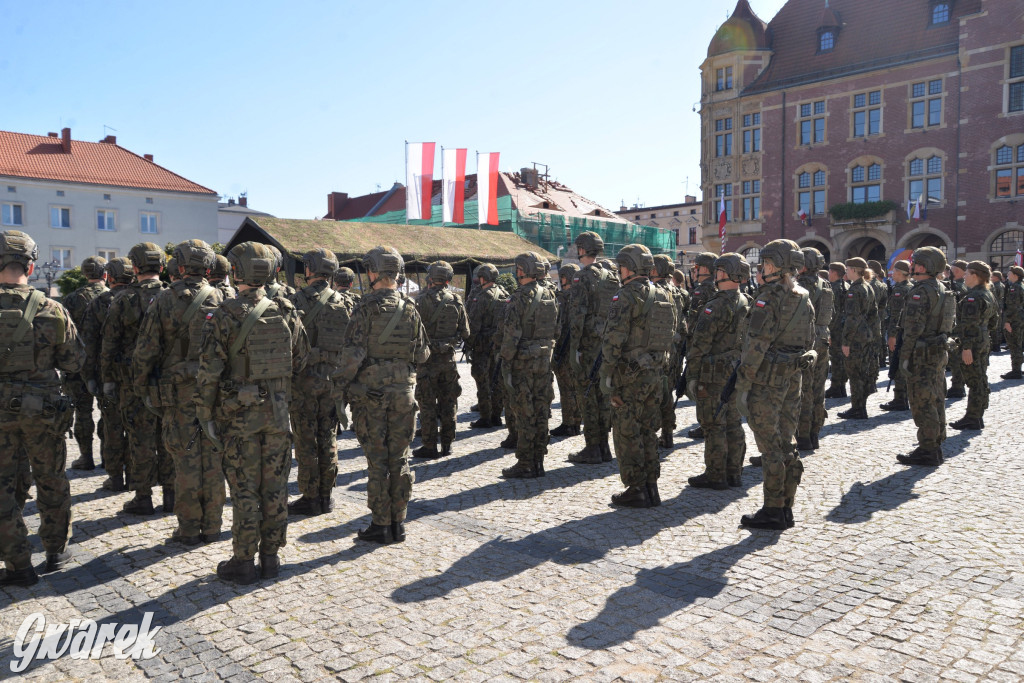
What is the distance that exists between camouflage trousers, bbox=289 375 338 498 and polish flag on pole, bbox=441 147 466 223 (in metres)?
25.6

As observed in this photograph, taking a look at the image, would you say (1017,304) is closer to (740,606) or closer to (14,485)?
(740,606)

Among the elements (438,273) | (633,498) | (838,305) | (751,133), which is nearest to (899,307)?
(838,305)

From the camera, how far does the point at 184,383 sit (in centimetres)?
A: 588

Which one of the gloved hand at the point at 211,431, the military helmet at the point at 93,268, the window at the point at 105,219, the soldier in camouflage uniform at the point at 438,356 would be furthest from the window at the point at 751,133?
the gloved hand at the point at 211,431

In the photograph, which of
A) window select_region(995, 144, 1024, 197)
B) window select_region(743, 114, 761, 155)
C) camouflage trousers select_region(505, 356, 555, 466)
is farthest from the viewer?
window select_region(743, 114, 761, 155)

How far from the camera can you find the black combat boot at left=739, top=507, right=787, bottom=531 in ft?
19.4

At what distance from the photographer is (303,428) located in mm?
6668

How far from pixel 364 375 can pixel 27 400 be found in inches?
87.4

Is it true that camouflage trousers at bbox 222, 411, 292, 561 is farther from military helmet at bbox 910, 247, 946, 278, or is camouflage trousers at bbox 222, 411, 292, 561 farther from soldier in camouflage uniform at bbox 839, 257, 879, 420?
soldier in camouflage uniform at bbox 839, 257, 879, 420

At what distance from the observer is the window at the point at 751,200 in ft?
137

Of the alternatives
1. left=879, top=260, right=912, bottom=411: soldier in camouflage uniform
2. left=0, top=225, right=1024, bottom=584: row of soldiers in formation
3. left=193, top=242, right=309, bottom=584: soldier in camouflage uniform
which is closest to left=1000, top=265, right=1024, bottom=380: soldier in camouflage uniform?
left=879, top=260, right=912, bottom=411: soldier in camouflage uniform

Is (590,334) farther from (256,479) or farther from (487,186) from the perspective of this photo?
(487,186)

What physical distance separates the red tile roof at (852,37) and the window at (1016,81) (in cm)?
267

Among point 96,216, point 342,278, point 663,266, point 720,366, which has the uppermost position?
point 96,216
